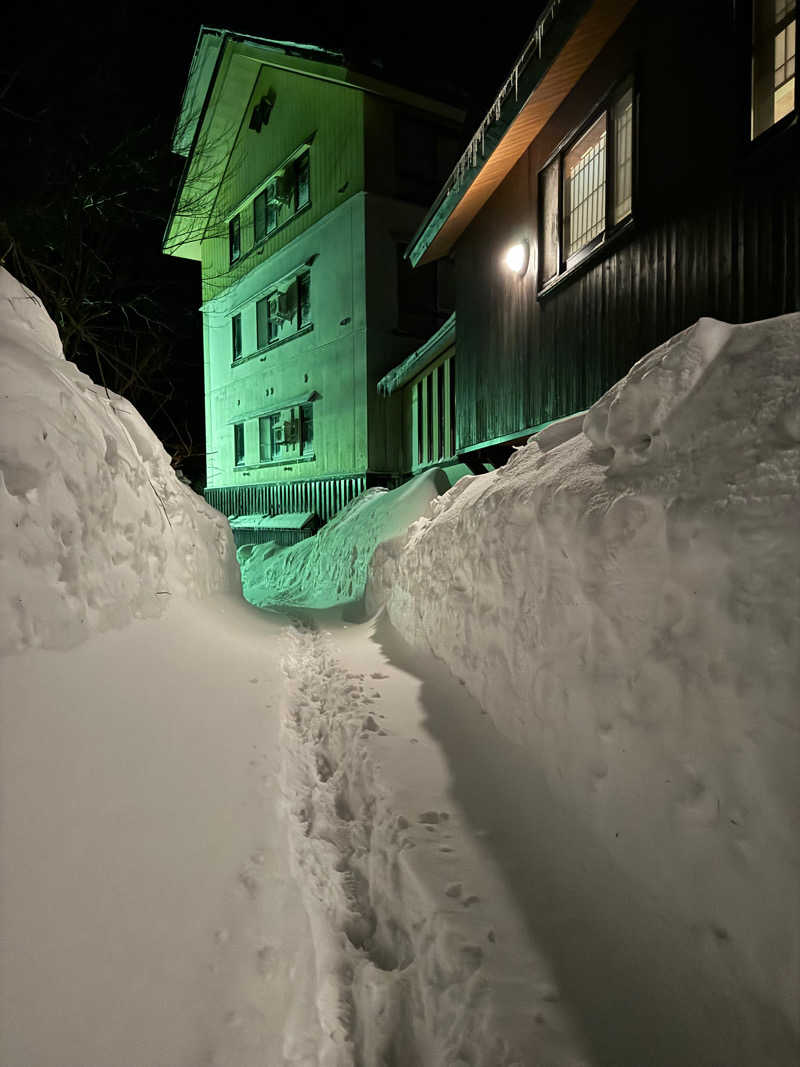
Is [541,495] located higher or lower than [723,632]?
higher

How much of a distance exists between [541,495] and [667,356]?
1.03 m

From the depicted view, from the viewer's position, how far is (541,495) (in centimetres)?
334

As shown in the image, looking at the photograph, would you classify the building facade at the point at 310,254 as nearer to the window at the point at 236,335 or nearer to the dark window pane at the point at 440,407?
the window at the point at 236,335

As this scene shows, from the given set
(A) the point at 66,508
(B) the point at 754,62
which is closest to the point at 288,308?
(B) the point at 754,62

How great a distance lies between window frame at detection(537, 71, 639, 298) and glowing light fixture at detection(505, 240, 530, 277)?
14.0 inches

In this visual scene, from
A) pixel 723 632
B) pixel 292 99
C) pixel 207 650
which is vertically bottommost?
pixel 207 650

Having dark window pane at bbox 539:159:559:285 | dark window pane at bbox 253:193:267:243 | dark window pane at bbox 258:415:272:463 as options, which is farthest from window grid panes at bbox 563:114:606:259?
dark window pane at bbox 253:193:267:243

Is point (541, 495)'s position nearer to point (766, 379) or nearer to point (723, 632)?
point (766, 379)

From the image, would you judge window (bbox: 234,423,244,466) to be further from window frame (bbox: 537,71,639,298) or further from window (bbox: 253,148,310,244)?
window frame (bbox: 537,71,639,298)

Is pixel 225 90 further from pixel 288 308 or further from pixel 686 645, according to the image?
pixel 686 645

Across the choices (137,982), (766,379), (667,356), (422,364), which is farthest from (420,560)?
(422,364)

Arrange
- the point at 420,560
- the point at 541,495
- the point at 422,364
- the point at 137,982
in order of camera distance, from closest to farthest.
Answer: the point at 137,982
the point at 541,495
the point at 420,560
the point at 422,364

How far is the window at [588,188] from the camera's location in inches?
240

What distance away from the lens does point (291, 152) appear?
52.3ft
